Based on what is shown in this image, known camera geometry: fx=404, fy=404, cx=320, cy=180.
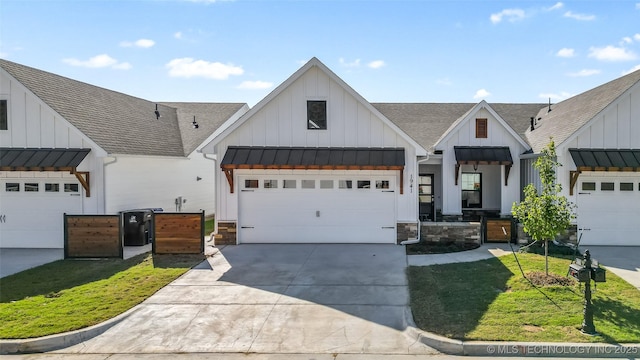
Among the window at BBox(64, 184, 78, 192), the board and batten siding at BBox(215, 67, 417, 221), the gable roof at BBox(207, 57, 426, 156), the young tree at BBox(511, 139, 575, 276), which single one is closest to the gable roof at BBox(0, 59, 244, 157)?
the window at BBox(64, 184, 78, 192)

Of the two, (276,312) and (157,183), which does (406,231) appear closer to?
(276,312)

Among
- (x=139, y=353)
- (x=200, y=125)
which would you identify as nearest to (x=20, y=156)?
(x=200, y=125)

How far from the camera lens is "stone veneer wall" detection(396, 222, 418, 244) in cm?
1413

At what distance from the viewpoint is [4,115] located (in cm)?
1420

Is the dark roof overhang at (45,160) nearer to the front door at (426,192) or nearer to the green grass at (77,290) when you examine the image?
the green grass at (77,290)

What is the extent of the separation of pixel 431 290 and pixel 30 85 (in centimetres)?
1486

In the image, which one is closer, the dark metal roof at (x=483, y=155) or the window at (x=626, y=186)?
the window at (x=626, y=186)

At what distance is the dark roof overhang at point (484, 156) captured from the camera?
1532 centimetres

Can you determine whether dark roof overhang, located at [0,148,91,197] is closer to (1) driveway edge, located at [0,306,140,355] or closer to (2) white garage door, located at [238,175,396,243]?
(2) white garage door, located at [238,175,396,243]

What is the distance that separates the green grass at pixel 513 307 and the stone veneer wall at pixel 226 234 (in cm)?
688

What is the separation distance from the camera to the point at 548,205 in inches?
367

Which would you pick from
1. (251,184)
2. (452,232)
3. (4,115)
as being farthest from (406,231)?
(4,115)

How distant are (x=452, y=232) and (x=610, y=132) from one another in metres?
6.31

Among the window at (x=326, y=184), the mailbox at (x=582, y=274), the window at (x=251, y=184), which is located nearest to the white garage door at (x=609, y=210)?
the mailbox at (x=582, y=274)
